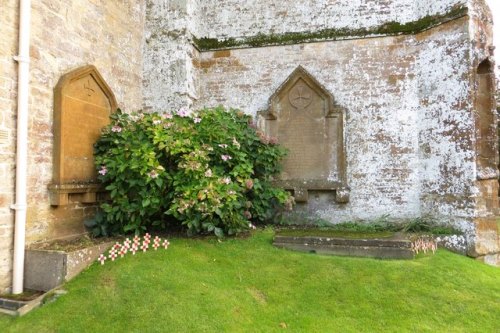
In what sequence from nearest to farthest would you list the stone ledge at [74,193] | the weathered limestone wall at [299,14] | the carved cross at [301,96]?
the stone ledge at [74,193] → the weathered limestone wall at [299,14] → the carved cross at [301,96]

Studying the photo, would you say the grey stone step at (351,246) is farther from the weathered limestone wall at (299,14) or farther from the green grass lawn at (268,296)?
the weathered limestone wall at (299,14)

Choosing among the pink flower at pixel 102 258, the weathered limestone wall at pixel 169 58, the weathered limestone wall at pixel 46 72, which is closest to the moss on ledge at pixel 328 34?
the weathered limestone wall at pixel 169 58

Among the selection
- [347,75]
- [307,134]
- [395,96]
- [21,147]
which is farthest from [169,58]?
[395,96]

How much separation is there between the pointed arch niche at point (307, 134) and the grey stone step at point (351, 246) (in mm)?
1746

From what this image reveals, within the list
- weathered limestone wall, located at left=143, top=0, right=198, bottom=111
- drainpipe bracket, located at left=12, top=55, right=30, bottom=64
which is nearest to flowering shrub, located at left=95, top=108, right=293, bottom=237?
weathered limestone wall, located at left=143, top=0, right=198, bottom=111

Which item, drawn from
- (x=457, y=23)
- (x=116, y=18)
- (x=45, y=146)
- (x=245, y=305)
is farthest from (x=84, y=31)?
(x=457, y=23)

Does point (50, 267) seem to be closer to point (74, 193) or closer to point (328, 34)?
point (74, 193)

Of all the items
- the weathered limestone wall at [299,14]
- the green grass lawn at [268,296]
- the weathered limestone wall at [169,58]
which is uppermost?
the weathered limestone wall at [299,14]

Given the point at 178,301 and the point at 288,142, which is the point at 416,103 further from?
the point at 178,301

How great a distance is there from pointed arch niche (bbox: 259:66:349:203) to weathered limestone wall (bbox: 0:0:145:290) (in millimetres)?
3168

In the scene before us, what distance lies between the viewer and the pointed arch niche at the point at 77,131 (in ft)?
16.1

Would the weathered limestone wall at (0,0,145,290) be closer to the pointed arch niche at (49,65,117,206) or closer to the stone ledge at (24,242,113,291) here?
the pointed arch niche at (49,65,117,206)

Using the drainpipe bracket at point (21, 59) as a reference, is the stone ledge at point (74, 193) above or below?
below

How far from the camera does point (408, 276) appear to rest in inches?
172
